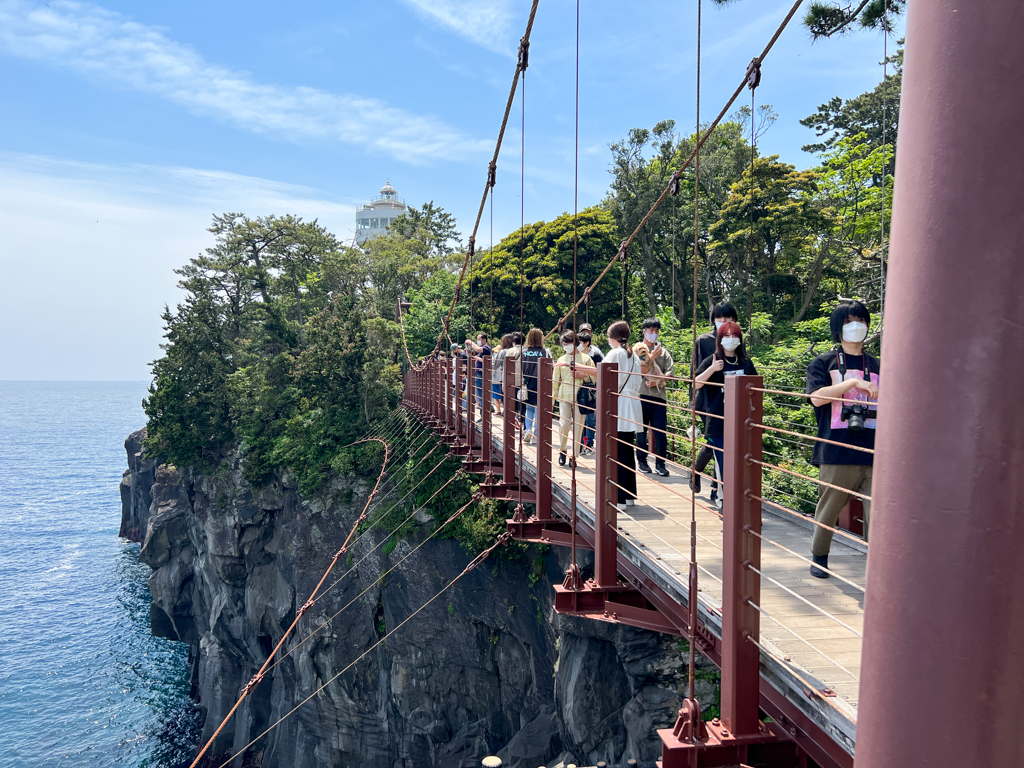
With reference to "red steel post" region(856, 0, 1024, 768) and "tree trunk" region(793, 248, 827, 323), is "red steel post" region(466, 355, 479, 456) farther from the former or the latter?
"tree trunk" region(793, 248, 827, 323)

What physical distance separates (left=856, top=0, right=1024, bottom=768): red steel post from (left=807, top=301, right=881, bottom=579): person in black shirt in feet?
7.38

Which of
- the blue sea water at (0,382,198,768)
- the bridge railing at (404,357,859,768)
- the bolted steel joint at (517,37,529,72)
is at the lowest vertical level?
the blue sea water at (0,382,198,768)

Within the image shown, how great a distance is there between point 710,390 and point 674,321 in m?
11.1

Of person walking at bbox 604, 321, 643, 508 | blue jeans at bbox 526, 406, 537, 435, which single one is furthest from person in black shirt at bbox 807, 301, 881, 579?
blue jeans at bbox 526, 406, 537, 435

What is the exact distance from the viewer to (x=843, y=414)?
335cm

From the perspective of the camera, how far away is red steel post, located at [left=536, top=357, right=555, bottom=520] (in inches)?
203

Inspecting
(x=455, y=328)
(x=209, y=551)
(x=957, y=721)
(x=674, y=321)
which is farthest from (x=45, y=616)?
(x=957, y=721)

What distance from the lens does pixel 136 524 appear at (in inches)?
1934

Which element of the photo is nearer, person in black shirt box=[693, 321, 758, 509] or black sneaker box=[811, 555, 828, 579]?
black sneaker box=[811, 555, 828, 579]

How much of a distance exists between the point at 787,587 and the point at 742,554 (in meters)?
0.80

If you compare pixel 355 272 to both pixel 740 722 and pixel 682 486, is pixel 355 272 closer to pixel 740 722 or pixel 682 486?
pixel 682 486

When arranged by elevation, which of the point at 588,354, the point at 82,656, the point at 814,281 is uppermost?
the point at 814,281

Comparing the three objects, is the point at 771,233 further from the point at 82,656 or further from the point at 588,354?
the point at 82,656

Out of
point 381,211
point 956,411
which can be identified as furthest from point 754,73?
point 381,211
